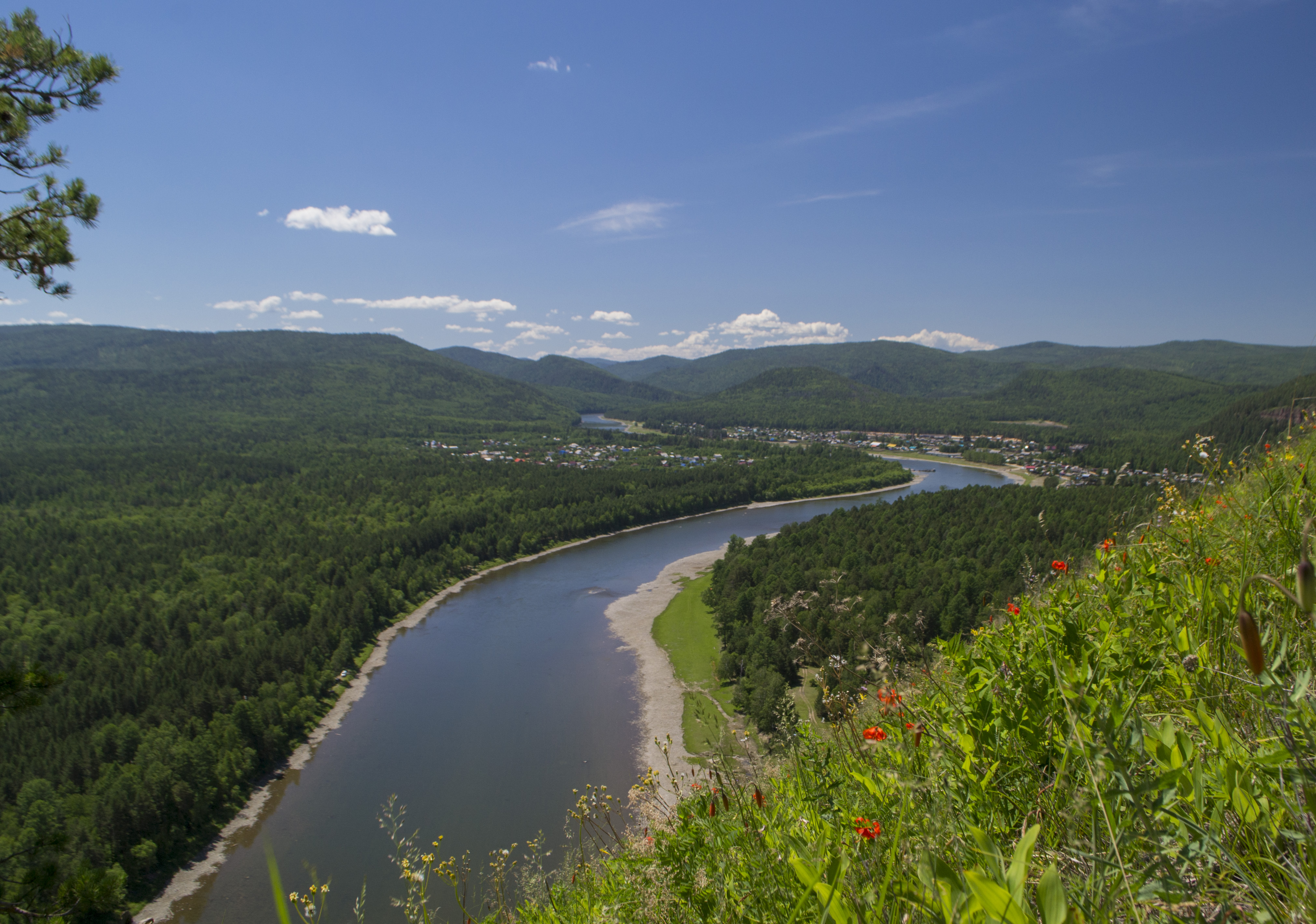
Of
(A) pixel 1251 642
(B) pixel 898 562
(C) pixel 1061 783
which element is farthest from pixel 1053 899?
(B) pixel 898 562

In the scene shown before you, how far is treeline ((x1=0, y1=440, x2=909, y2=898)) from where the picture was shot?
75.9 ft

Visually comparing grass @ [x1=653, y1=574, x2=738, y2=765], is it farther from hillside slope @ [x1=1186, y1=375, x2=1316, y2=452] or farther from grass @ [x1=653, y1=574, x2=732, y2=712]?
hillside slope @ [x1=1186, y1=375, x2=1316, y2=452]

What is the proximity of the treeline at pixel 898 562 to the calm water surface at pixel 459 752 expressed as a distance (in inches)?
235

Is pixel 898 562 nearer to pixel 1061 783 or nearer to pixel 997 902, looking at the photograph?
pixel 1061 783

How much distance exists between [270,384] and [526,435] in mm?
83462

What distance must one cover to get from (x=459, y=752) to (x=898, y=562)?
84.5 feet

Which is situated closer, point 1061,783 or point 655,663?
point 1061,783

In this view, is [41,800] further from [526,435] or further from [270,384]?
[270,384]

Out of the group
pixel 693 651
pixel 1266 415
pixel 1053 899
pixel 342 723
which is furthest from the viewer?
pixel 693 651

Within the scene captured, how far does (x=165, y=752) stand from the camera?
25.0m

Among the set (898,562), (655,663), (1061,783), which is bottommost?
(655,663)

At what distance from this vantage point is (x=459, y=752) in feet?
86.1

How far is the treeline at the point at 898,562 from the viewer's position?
2666cm

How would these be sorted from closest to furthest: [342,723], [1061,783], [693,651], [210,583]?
[1061,783] < [342,723] < [693,651] < [210,583]
